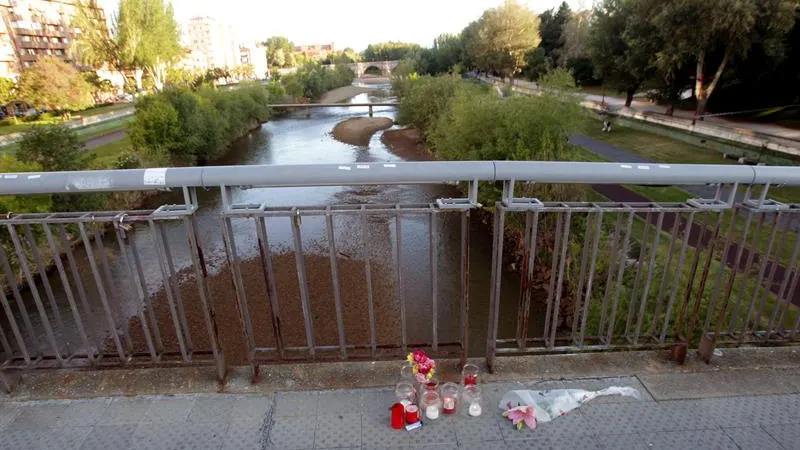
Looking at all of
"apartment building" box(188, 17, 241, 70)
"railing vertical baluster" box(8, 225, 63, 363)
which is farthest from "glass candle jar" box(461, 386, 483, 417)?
"apartment building" box(188, 17, 241, 70)

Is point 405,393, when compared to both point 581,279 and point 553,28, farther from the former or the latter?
point 553,28

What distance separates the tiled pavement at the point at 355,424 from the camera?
88.7 inches

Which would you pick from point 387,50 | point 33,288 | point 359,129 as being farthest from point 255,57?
point 33,288

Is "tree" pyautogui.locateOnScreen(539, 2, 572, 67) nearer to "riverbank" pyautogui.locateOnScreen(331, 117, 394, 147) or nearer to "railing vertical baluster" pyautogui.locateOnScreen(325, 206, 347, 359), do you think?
"riverbank" pyautogui.locateOnScreen(331, 117, 394, 147)

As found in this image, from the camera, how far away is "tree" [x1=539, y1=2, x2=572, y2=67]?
184 feet

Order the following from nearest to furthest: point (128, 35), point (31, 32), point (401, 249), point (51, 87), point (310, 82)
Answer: point (401, 249), point (51, 87), point (128, 35), point (31, 32), point (310, 82)

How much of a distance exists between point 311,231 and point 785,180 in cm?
1400

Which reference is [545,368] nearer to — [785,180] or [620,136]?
[785,180]

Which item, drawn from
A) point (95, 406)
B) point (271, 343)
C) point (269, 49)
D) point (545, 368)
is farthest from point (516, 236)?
point (269, 49)

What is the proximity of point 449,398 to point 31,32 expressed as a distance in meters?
76.3

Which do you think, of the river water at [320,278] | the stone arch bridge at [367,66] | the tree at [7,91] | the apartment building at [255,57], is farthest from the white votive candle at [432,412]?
the apartment building at [255,57]

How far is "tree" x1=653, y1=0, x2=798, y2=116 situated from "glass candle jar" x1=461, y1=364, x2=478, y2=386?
2297cm

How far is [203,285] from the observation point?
8.01ft

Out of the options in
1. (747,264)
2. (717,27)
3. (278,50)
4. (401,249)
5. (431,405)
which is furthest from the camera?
(278,50)
